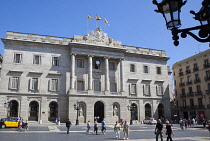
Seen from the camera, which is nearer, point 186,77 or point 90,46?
point 90,46

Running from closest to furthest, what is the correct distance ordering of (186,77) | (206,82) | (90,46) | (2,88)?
(2,88) < (90,46) < (206,82) < (186,77)

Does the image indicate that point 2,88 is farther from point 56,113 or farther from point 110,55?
point 110,55

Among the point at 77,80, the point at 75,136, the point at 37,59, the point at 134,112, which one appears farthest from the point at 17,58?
the point at 134,112

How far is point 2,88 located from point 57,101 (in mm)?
9972

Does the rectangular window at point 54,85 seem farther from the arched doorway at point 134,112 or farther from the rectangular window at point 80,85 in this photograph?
the arched doorway at point 134,112

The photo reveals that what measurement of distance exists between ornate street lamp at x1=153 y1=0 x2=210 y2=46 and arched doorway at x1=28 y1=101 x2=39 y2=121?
3704cm

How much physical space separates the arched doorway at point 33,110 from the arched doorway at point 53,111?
239 cm

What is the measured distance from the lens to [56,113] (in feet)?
129

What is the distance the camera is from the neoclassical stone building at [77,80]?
124 ft

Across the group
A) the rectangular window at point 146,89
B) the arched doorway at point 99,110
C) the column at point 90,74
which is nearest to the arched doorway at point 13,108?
the column at point 90,74

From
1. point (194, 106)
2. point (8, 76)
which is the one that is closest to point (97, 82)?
point (8, 76)

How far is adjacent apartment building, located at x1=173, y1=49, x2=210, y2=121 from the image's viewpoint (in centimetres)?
4638

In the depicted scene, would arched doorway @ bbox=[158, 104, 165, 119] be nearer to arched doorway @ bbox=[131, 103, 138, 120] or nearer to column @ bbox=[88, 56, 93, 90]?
arched doorway @ bbox=[131, 103, 138, 120]

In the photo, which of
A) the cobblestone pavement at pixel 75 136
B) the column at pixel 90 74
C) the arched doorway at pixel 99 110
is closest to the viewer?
the cobblestone pavement at pixel 75 136
